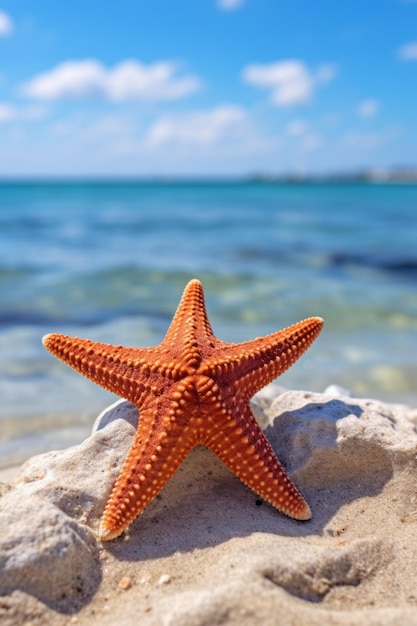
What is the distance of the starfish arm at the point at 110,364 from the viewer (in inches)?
126

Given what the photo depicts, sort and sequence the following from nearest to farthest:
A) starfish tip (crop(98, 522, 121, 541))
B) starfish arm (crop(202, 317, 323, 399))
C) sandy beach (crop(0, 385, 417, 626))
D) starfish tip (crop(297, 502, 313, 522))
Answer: sandy beach (crop(0, 385, 417, 626)) → starfish tip (crop(98, 522, 121, 541)) → starfish tip (crop(297, 502, 313, 522)) → starfish arm (crop(202, 317, 323, 399))

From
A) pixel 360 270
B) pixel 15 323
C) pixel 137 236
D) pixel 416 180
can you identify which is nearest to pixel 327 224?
pixel 137 236

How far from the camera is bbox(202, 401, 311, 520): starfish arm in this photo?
9.75ft

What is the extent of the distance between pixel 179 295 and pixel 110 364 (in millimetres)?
7684

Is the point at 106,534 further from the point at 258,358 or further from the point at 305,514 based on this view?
the point at 258,358

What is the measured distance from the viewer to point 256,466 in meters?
2.98

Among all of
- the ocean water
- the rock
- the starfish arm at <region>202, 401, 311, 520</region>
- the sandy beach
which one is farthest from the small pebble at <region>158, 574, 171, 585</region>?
the ocean water

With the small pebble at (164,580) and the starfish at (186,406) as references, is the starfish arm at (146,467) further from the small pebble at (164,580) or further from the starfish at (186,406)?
the small pebble at (164,580)

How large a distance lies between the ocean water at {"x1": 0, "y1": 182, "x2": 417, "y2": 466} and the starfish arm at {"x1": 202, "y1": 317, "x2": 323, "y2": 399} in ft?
7.39

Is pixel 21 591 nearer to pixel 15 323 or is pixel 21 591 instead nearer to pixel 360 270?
pixel 15 323

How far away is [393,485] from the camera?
328 cm

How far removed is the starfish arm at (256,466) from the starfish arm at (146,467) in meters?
0.18

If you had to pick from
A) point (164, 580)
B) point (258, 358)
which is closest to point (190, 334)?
point (258, 358)

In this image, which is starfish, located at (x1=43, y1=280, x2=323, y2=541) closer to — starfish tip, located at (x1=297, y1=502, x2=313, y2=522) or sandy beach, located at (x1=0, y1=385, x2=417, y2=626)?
starfish tip, located at (x1=297, y1=502, x2=313, y2=522)
